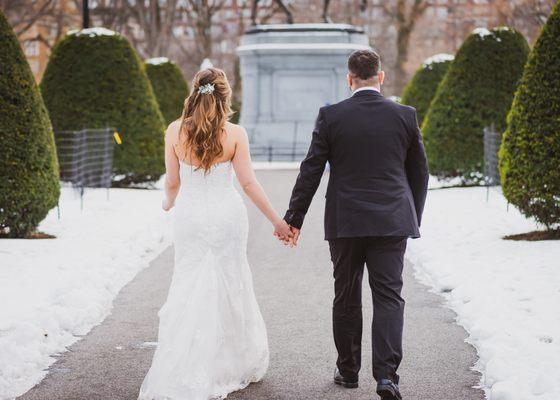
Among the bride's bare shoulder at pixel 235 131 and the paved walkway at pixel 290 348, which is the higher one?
the bride's bare shoulder at pixel 235 131

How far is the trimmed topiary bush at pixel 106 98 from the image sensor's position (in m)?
19.8

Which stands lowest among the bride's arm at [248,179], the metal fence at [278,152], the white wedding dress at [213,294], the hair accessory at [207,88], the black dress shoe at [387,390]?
the metal fence at [278,152]

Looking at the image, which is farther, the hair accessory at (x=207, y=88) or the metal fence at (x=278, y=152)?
the metal fence at (x=278, y=152)

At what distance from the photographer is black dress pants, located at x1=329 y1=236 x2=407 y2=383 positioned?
5.62 m

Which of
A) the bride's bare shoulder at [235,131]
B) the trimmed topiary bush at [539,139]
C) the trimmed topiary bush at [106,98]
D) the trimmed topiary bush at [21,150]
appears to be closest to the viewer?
the bride's bare shoulder at [235,131]

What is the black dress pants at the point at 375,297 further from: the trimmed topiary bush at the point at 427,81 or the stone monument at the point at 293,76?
the stone monument at the point at 293,76

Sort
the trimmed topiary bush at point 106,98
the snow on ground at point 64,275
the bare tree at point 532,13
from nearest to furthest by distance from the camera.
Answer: the snow on ground at point 64,275
the trimmed topiary bush at point 106,98
the bare tree at point 532,13

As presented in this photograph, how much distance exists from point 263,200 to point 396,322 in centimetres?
114

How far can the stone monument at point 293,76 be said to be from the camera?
112 ft

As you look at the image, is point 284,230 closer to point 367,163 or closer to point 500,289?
point 367,163

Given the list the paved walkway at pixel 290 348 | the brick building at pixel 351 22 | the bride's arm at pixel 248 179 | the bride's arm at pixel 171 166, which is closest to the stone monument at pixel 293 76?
the brick building at pixel 351 22

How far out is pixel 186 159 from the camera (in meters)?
5.95

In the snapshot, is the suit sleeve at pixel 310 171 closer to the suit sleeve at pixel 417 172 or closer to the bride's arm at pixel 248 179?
the bride's arm at pixel 248 179

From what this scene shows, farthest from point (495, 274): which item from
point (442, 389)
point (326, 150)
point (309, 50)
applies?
point (309, 50)
